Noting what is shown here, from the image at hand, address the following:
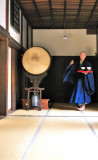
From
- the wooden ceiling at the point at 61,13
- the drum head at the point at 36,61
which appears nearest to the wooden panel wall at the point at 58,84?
the wooden ceiling at the point at 61,13

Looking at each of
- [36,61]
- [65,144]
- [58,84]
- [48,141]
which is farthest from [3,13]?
[58,84]

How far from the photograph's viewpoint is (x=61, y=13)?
19.4ft

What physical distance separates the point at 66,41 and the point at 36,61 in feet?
7.94

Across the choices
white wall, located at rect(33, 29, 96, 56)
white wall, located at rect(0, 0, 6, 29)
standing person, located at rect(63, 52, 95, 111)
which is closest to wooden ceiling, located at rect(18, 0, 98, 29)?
white wall, located at rect(33, 29, 96, 56)

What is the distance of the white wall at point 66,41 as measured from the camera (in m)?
7.42

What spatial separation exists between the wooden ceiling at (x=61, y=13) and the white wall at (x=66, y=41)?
0.18m

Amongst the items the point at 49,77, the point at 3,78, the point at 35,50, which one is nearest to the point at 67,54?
the point at 49,77

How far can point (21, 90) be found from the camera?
19.3 feet

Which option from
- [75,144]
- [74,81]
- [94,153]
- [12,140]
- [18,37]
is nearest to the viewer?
[94,153]

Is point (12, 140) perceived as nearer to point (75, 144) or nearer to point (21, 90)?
point (75, 144)

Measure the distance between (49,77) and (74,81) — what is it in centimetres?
178

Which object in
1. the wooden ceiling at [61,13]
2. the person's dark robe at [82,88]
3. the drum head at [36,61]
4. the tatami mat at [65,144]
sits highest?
the wooden ceiling at [61,13]

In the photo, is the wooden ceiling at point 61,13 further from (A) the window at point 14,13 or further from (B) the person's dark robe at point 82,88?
(B) the person's dark robe at point 82,88

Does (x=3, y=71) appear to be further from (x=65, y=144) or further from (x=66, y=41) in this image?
(x=66, y=41)
